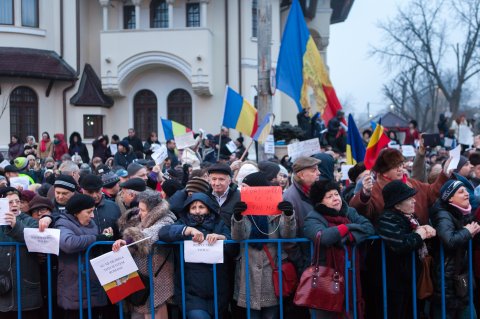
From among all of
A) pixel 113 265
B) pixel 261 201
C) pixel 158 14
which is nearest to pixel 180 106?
pixel 158 14

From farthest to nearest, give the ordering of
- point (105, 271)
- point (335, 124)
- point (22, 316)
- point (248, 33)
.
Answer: point (248, 33), point (335, 124), point (22, 316), point (105, 271)

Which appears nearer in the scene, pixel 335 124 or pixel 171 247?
pixel 171 247

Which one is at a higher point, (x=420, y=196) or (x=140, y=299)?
(x=420, y=196)

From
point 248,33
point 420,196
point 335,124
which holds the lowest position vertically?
point 420,196

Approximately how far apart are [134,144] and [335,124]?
6.76m

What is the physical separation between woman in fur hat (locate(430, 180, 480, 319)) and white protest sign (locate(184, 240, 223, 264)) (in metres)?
1.91

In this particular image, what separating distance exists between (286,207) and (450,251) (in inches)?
60.3

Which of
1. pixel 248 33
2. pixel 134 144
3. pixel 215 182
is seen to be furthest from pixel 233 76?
pixel 215 182

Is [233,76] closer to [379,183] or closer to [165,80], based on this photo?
[165,80]

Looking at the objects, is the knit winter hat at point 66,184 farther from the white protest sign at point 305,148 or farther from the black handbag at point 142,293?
the white protest sign at point 305,148

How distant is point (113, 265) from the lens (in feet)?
16.0

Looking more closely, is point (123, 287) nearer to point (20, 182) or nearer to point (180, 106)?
point (20, 182)

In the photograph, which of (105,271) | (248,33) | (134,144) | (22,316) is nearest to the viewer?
(105,271)

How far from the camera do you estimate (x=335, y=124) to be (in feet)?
53.8
